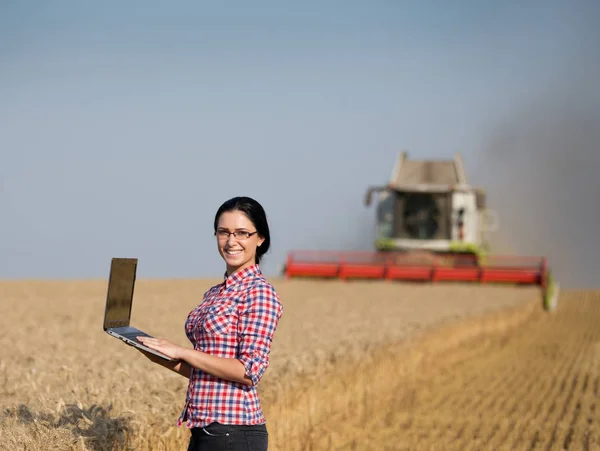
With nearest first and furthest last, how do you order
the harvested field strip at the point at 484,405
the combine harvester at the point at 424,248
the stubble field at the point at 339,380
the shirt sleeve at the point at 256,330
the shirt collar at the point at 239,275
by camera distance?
the shirt sleeve at the point at 256,330
the shirt collar at the point at 239,275
the stubble field at the point at 339,380
the harvested field strip at the point at 484,405
the combine harvester at the point at 424,248

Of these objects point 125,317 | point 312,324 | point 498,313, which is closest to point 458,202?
point 498,313

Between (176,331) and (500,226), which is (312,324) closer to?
(176,331)

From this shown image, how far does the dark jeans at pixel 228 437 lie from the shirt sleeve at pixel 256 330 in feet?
0.66

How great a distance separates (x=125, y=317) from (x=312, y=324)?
29.5 feet

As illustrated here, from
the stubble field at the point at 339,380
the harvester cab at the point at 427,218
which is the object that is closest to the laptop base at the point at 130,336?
the stubble field at the point at 339,380

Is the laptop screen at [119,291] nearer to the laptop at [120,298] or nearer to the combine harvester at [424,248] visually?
the laptop at [120,298]

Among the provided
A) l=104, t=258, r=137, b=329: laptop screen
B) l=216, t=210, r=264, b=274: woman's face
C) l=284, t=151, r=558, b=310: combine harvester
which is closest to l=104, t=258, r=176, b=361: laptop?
l=104, t=258, r=137, b=329: laptop screen

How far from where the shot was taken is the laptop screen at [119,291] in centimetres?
352

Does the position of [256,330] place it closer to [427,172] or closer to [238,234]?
[238,234]

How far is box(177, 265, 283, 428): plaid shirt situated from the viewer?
135 inches

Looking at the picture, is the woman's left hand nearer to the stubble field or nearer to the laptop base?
the laptop base

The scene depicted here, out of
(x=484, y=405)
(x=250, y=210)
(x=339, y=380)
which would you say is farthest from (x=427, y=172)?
(x=250, y=210)

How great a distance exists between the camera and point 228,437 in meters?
3.46

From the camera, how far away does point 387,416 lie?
920 cm
